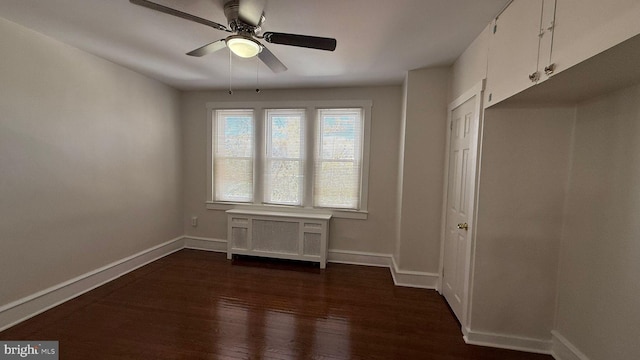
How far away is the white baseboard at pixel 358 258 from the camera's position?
3664 mm

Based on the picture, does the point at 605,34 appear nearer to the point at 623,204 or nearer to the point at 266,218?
the point at 623,204

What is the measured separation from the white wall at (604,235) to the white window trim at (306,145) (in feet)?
6.98

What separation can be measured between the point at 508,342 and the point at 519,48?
7.12 ft

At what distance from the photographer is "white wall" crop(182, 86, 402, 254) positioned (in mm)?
3547

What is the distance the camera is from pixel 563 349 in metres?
1.90

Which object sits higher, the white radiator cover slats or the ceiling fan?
the ceiling fan

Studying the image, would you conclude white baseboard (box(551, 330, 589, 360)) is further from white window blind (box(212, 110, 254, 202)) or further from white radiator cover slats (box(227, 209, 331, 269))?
white window blind (box(212, 110, 254, 202))

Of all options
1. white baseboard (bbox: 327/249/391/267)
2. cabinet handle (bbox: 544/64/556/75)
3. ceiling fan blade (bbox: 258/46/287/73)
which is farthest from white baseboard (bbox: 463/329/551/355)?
ceiling fan blade (bbox: 258/46/287/73)

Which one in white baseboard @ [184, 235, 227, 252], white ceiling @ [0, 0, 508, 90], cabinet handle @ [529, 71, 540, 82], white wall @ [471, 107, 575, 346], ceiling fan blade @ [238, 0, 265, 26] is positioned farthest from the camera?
white baseboard @ [184, 235, 227, 252]

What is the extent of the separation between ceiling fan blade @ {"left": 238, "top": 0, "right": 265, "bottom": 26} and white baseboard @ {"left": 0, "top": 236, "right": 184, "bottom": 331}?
9.73ft

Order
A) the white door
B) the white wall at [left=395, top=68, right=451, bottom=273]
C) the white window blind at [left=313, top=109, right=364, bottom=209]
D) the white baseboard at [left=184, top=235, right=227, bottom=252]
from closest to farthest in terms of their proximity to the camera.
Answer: the white door, the white wall at [left=395, top=68, right=451, bottom=273], the white window blind at [left=313, top=109, right=364, bottom=209], the white baseboard at [left=184, top=235, right=227, bottom=252]

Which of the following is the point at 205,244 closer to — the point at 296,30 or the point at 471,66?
the point at 296,30
